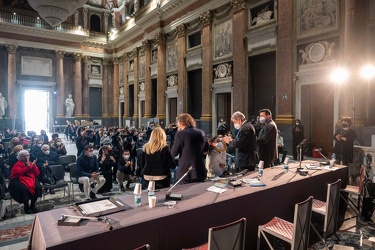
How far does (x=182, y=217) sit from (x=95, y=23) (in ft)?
99.1

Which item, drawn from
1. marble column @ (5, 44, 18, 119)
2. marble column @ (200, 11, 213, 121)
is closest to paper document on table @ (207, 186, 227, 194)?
marble column @ (200, 11, 213, 121)

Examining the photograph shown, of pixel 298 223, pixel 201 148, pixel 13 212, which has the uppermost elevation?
pixel 201 148

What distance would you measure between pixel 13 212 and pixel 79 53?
23.9 metres

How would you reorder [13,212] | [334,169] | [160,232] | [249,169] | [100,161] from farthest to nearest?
[100,161]
[13,212]
[249,169]
[334,169]
[160,232]

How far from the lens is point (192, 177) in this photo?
4551 mm

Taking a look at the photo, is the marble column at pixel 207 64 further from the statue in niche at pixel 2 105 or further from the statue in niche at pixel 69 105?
the statue in niche at pixel 2 105

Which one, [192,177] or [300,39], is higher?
[300,39]

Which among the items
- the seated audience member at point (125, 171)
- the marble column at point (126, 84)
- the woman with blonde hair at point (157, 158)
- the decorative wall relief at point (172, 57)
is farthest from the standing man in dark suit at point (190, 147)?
the marble column at point (126, 84)

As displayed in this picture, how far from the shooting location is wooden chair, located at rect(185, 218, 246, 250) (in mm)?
2373

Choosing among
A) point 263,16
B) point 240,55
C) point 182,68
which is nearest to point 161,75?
point 182,68

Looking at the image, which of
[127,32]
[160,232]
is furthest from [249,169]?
[127,32]

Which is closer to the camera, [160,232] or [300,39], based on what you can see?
[160,232]

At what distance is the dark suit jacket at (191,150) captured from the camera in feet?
14.5

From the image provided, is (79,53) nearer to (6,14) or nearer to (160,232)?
(6,14)
